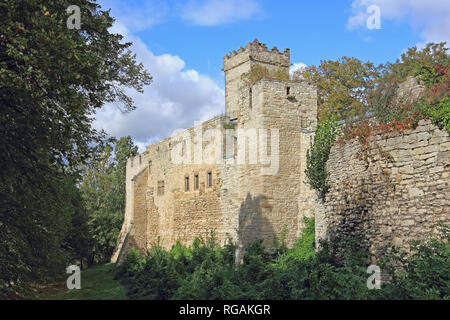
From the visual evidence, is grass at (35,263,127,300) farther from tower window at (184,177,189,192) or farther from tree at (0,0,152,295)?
tree at (0,0,152,295)

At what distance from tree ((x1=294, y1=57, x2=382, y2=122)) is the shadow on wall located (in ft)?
45.9

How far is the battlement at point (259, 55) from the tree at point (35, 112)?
3072cm

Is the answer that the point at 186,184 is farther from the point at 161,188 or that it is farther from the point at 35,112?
the point at 35,112

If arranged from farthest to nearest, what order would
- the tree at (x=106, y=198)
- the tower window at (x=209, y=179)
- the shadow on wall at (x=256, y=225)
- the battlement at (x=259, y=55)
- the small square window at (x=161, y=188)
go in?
the battlement at (x=259, y=55), the tree at (x=106, y=198), the small square window at (x=161, y=188), the tower window at (x=209, y=179), the shadow on wall at (x=256, y=225)

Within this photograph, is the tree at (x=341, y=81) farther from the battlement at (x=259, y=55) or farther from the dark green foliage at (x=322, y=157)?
the dark green foliage at (x=322, y=157)

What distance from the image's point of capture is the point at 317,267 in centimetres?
1019

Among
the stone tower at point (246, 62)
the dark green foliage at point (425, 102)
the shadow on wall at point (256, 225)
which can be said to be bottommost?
the shadow on wall at point (256, 225)

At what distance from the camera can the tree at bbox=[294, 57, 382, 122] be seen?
92.4 ft

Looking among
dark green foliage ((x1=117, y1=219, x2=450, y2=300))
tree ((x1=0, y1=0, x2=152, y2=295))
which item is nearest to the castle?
dark green foliage ((x1=117, y1=219, x2=450, y2=300))

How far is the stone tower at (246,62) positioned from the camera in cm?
4050

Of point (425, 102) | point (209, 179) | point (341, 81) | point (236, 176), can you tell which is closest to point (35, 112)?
point (425, 102)

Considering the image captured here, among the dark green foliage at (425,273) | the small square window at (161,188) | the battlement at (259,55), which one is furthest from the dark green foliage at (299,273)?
the battlement at (259,55)
